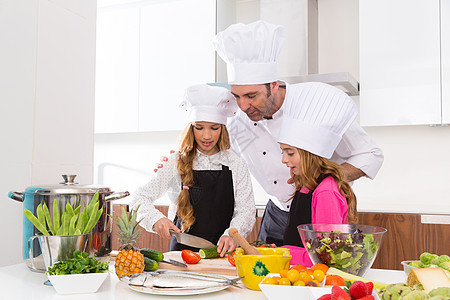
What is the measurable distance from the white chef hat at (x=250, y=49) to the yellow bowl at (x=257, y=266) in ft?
2.86

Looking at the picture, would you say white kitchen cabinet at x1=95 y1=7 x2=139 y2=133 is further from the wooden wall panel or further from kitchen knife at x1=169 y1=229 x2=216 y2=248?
kitchen knife at x1=169 y1=229 x2=216 y2=248

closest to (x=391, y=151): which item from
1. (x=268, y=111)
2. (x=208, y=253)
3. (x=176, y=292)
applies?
(x=268, y=111)

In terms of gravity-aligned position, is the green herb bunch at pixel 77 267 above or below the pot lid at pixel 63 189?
below

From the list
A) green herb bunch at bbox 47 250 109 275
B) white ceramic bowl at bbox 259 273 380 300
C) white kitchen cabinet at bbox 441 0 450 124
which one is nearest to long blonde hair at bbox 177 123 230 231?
green herb bunch at bbox 47 250 109 275

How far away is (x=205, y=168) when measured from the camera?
73.7 inches

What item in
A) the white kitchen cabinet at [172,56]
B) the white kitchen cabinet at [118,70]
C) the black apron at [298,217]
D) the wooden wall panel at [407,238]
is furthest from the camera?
the white kitchen cabinet at [118,70]

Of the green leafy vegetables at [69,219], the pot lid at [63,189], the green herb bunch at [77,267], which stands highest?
the pot lid at [63,189]

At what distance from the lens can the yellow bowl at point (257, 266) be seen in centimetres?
93

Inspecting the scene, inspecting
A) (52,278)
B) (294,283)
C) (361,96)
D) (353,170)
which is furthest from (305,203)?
(361,96)

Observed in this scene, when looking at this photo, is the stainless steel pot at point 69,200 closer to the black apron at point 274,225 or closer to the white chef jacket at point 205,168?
the white chef jacket at point 205,168

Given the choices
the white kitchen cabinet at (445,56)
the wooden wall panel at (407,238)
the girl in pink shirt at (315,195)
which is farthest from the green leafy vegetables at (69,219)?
the white kitchen cabinet at (445,56)

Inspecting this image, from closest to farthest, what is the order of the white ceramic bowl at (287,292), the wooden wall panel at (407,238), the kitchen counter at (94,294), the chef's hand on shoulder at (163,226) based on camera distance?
the white ceramic bowl at (287,292)
the kitchen counter at (94,294)
the chef's hand on shoulder at (163,226)
the wooden wall panel at (407,238)

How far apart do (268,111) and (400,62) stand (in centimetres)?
120

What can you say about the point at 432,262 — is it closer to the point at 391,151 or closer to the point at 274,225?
the point at 274,225
